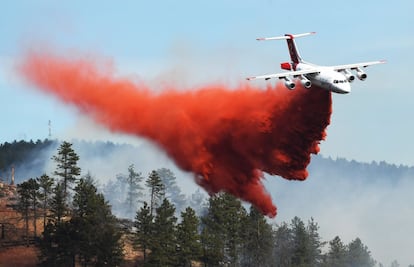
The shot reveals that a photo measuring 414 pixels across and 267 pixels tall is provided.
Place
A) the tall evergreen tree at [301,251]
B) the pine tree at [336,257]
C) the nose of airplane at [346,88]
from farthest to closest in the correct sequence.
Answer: the pine tree at [336,257]
the tall evergreen tree at [301,251]
the nose of airplane at [346,88]

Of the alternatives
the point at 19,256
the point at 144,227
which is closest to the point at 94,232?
the point at 144,227

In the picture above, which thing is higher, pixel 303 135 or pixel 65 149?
pixel 65 149

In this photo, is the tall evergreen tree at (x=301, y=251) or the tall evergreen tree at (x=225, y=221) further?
the tall evergreen tree at (x=301, y=251)

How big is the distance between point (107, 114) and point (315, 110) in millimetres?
23114

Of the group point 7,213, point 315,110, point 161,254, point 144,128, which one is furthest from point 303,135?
point 7,213

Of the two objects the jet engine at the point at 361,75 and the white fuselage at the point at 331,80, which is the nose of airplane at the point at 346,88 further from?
the jet engine at the point at 361,75

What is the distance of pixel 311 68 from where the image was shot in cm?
7212

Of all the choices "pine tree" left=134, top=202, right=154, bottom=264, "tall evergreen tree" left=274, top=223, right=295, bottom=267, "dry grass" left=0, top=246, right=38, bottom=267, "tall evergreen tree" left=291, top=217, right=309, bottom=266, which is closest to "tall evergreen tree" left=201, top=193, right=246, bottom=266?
"pine tree" left=134, top=202, right=154, bottom=264

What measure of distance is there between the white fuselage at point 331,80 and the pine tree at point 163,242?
3957cm

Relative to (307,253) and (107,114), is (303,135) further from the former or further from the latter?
(307,253)

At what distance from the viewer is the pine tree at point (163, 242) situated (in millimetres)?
102438

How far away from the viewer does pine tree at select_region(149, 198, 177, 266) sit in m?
102

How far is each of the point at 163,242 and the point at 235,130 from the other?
31233 millimetres

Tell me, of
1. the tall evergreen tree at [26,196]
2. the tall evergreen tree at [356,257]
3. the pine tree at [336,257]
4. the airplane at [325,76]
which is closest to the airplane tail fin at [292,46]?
the airplane at [325,76]
